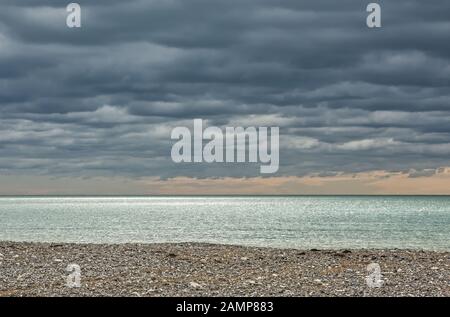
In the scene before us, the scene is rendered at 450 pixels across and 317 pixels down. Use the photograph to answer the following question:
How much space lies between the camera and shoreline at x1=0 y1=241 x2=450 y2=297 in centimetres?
2484

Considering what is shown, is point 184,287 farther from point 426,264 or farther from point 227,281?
point 426,264

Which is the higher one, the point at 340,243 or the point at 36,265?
the point at 36,265

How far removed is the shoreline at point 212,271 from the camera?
81.5ft

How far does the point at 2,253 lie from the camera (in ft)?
113

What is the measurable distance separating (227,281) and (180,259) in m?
6.42

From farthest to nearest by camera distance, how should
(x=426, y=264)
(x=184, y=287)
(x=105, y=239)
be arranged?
(x=105, y=239) < (x=426, y=264) < (x=184, y=287)

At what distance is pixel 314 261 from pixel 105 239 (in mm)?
46858

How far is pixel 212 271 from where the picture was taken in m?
29.8
